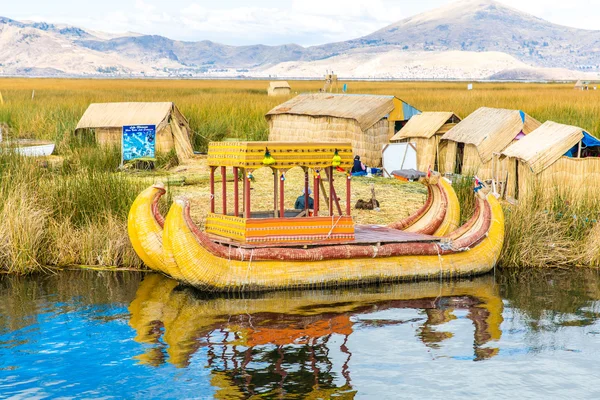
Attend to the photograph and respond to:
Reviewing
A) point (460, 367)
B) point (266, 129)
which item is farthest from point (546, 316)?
point (266, 129)

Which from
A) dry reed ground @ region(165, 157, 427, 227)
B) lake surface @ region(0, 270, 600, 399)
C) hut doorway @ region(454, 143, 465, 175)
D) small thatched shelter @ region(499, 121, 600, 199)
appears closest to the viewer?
lake surface @ region(0, 270, 600, 399)

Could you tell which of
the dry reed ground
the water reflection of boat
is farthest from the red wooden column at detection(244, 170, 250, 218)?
the dry reed ground

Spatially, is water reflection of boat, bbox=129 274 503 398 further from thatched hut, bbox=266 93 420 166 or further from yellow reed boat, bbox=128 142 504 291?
thatched hut, bbox=266 93 420 166

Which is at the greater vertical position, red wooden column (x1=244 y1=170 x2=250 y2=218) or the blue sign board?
the blue sign board

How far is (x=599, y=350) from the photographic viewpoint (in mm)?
10211

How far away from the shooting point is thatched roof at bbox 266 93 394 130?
2362 centimetres

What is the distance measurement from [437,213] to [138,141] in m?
10.2

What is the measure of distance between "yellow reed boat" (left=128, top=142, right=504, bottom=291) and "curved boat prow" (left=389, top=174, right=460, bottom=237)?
0.56 metres

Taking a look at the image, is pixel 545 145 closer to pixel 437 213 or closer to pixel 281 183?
pixel 437 213

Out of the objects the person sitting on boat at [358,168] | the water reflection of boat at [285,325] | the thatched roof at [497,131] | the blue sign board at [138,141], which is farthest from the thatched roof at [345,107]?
the water reflection of boat at [285,325]

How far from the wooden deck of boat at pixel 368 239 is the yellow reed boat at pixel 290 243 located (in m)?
0.01

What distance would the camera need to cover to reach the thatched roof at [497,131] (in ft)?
65.4

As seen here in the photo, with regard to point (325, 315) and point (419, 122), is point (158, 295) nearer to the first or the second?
point (325, 315)

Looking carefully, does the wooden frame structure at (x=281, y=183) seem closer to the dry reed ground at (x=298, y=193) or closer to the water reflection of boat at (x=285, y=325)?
the water reflection of boat at (x=285, y=325)
